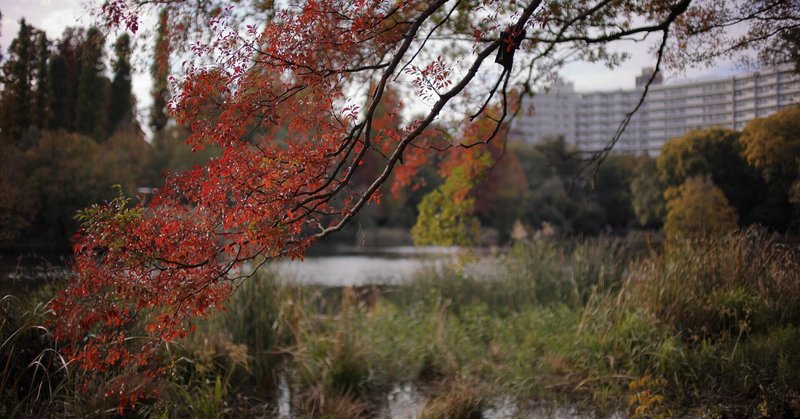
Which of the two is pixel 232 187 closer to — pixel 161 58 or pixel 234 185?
pixel 234 185

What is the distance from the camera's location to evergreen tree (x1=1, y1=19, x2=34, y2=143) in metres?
5.26

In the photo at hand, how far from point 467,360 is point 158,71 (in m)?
3.32

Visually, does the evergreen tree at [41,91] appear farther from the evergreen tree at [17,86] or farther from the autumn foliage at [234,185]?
the autumn foliage at [234,185]

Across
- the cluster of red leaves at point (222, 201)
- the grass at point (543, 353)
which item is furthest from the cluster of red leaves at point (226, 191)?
the grass at point (543, 353)

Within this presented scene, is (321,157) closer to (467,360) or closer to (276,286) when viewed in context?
(276,286)

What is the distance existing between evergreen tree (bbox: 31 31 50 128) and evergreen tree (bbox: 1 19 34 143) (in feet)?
0.24

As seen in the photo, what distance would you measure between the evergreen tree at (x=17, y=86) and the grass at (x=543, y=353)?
250 centimetres

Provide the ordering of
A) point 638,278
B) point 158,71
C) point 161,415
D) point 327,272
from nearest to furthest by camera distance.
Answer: point 161,415 → point 158,71 → point 638,278 → point 327,272

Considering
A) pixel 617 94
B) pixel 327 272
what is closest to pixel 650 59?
pixel 617 94

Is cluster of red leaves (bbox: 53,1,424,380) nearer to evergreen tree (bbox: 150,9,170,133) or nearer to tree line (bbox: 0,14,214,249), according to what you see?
evergreen tree (bbox: 150,9,170,133)

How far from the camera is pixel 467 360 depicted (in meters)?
5.34

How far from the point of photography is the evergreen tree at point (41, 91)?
5.51m

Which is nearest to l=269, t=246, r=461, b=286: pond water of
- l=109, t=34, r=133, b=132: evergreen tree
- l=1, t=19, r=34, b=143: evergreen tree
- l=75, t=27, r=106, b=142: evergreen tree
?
l=109, t=34, r=133, b=132: evergreen tree

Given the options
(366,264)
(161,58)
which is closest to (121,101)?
(161,58)
